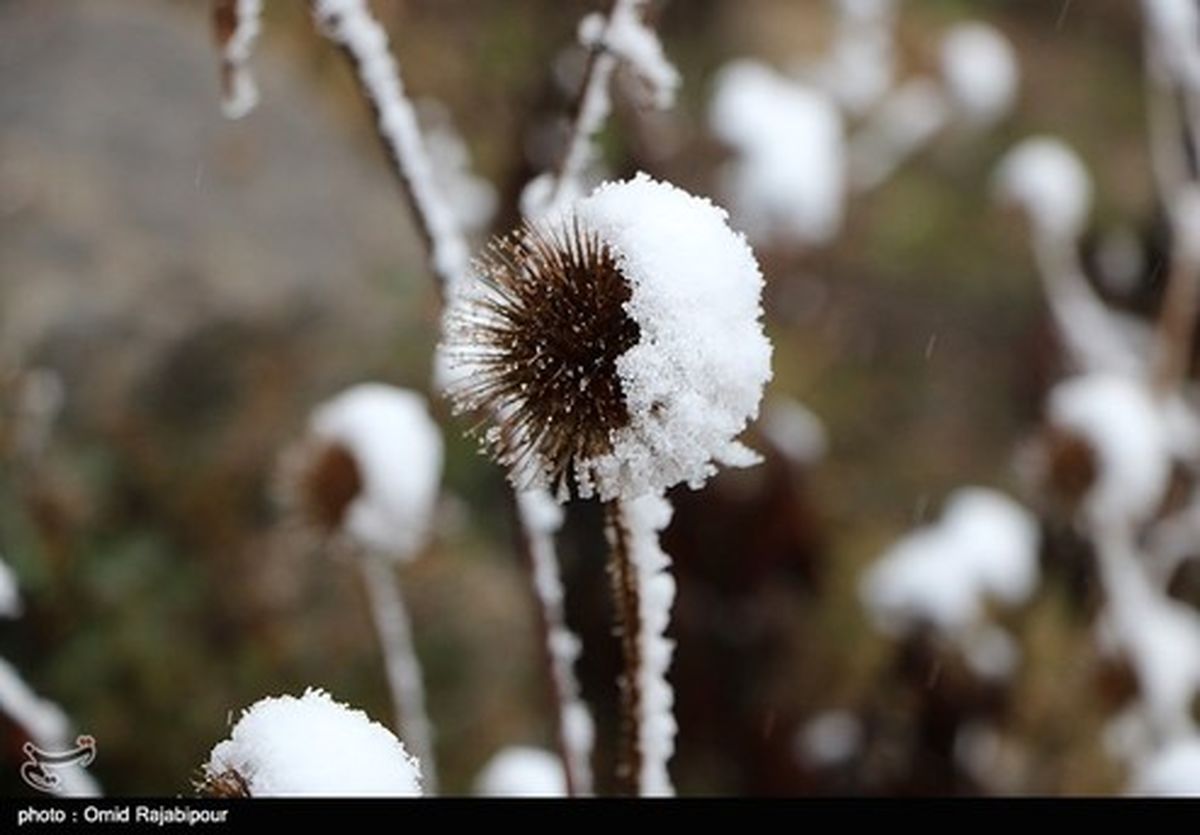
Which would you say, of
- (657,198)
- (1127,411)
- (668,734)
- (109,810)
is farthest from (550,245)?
(1127,411)

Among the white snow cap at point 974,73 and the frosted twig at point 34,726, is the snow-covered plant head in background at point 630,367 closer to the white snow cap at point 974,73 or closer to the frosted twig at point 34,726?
the frosted twig at point 34,726

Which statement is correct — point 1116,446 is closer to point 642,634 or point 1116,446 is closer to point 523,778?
point 523,778

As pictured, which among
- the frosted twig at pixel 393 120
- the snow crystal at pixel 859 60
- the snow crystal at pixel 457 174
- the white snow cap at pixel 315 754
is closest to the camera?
the white snow cap at pixel 315 754

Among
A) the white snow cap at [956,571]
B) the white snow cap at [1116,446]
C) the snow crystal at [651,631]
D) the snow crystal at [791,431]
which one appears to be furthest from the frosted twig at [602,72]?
the snow crystal at [791,431]

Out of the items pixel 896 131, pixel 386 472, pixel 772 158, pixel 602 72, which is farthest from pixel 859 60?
pixel 602 72

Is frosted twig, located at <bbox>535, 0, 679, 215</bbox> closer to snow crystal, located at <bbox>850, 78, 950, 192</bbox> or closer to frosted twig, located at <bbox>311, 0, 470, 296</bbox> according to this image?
frosted twig, located at <bbox>311, 0, 470, 296</bbox>

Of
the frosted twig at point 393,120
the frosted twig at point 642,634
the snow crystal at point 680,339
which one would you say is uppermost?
the frosted twig at point 393,120

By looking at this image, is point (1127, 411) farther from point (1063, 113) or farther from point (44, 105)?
point (1063, 113)
